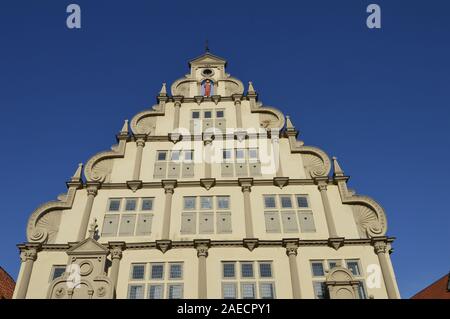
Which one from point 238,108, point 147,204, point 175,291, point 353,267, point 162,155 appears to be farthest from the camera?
point 238,108

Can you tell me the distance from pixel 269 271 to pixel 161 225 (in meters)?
5.07

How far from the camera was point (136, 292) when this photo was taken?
15141mm

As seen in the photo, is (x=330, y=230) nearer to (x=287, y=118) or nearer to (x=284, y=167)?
(x=284, y=167)

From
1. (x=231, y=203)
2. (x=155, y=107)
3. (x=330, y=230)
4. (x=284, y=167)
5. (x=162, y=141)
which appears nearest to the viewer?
(x=330, y=230)

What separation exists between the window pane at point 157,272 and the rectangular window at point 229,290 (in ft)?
8.45

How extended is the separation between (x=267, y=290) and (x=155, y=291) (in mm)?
4424

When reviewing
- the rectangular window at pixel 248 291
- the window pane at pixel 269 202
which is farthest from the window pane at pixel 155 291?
the window pane at pixel 269 202

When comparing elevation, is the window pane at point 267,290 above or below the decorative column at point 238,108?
below

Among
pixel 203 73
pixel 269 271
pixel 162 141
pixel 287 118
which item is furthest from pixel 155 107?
pixel 269 271

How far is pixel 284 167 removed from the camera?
1912 cm

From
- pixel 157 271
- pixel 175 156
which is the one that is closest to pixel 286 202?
pixel 175 156

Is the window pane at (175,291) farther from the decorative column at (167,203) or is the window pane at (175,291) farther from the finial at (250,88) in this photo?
the finial at (250,88)

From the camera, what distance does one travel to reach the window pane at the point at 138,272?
15547 millimetres

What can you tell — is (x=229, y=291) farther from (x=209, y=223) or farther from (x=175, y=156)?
(x=175, y=156)
